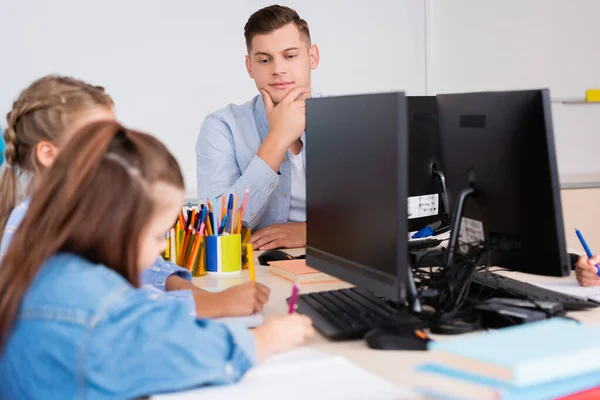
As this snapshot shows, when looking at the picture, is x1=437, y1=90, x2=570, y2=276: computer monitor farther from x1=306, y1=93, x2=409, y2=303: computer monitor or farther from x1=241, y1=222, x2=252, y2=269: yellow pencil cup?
x1=241, y1=222, x2=252, y2=269: yellow pencil cup

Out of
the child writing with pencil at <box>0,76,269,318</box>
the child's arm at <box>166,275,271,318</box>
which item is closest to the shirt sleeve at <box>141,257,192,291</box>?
the child writing with pencil at <box>0,76,269,318</box>

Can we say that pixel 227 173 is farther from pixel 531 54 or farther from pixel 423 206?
pixel 531 54

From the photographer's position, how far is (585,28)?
345 centimetres

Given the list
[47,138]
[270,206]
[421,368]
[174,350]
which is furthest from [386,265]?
[270,206]

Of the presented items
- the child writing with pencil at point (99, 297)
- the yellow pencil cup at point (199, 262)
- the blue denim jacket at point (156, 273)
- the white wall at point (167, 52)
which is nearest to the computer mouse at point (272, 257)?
the yellow pencil cup at point (199, 262)

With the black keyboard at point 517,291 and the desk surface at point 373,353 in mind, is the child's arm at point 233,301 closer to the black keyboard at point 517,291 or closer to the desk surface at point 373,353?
the desk surface at point 373,353

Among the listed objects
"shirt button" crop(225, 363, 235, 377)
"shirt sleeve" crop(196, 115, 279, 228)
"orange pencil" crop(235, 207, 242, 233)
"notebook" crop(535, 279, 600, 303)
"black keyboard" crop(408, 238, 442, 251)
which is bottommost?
"notebook" crop(535, 279, 600, 303)

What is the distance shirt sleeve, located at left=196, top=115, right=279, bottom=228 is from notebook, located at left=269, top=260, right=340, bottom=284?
14.0 inches

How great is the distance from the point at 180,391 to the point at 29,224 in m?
0.29

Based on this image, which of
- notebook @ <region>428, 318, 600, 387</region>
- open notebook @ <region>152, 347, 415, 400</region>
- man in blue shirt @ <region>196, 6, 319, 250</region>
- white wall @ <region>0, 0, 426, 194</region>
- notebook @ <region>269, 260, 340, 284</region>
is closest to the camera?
notebook @ <region>428, 318, 600, 387</region>

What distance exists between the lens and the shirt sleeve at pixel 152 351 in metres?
0.89

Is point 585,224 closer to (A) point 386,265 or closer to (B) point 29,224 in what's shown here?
(A) point 386,265

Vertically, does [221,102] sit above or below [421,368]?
above

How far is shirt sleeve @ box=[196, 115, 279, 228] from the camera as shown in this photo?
2.13 meters
